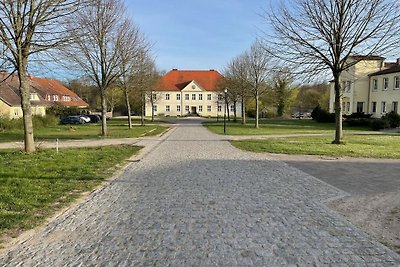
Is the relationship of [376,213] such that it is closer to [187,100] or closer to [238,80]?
[238,80]

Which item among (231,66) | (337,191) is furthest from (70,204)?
(231,66)

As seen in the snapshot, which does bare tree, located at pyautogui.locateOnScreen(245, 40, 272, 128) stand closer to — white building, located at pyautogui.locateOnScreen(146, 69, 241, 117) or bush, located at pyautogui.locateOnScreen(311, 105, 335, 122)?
bush, located at pyautogui.locateOnScreen(311, 105, 335, 122)

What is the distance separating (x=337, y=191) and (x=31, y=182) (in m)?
7.66

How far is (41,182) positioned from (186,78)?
259ft

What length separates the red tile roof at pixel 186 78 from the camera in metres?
81.6

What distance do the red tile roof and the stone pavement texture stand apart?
74.6 m

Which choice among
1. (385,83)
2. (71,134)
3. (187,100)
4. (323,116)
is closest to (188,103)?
(187,100)

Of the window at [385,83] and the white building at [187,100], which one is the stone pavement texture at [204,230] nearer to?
the window at [385,83]

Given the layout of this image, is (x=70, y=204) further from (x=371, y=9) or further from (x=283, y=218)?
(x=371, y=9)

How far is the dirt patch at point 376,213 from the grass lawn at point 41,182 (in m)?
5.54

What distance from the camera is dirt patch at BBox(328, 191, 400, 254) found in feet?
15.6

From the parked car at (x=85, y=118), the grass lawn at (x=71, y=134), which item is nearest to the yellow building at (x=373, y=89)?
the grass lawn at (x=71, y=134)

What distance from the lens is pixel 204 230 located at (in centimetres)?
485

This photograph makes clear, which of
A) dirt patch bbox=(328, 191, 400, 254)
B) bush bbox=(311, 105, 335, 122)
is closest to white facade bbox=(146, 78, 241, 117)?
bush bbox=(311, 105, 335, 122)
